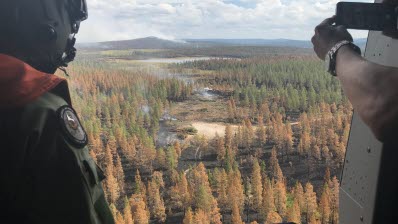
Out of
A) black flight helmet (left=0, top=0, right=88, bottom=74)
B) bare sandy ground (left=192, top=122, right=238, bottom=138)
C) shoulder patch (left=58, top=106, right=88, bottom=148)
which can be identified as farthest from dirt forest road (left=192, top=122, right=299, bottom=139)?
shoulder patch (left=58, top=106, right=88, bottom=148)

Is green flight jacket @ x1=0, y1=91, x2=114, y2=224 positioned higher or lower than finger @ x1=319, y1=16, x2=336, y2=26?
lower

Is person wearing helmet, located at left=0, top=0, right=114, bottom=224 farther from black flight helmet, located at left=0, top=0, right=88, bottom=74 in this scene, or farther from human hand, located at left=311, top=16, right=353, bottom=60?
human hand, located at left=311, top=16, right=353, bottom=60

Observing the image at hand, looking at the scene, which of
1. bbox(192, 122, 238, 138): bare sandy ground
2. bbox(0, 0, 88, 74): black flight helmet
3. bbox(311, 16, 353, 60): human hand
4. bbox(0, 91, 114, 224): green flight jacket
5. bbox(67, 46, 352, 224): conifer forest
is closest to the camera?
bbox(0, 91, 114, 224): green flight jacket

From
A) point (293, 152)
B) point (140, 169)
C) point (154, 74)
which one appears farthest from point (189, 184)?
point (154, 74)

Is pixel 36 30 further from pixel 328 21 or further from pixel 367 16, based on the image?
pixel 367 16

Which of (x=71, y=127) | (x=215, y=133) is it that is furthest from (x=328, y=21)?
(x=215, y=133)

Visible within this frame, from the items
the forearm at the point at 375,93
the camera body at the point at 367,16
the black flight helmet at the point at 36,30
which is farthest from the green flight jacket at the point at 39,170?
the camera body at the point at 367,16
